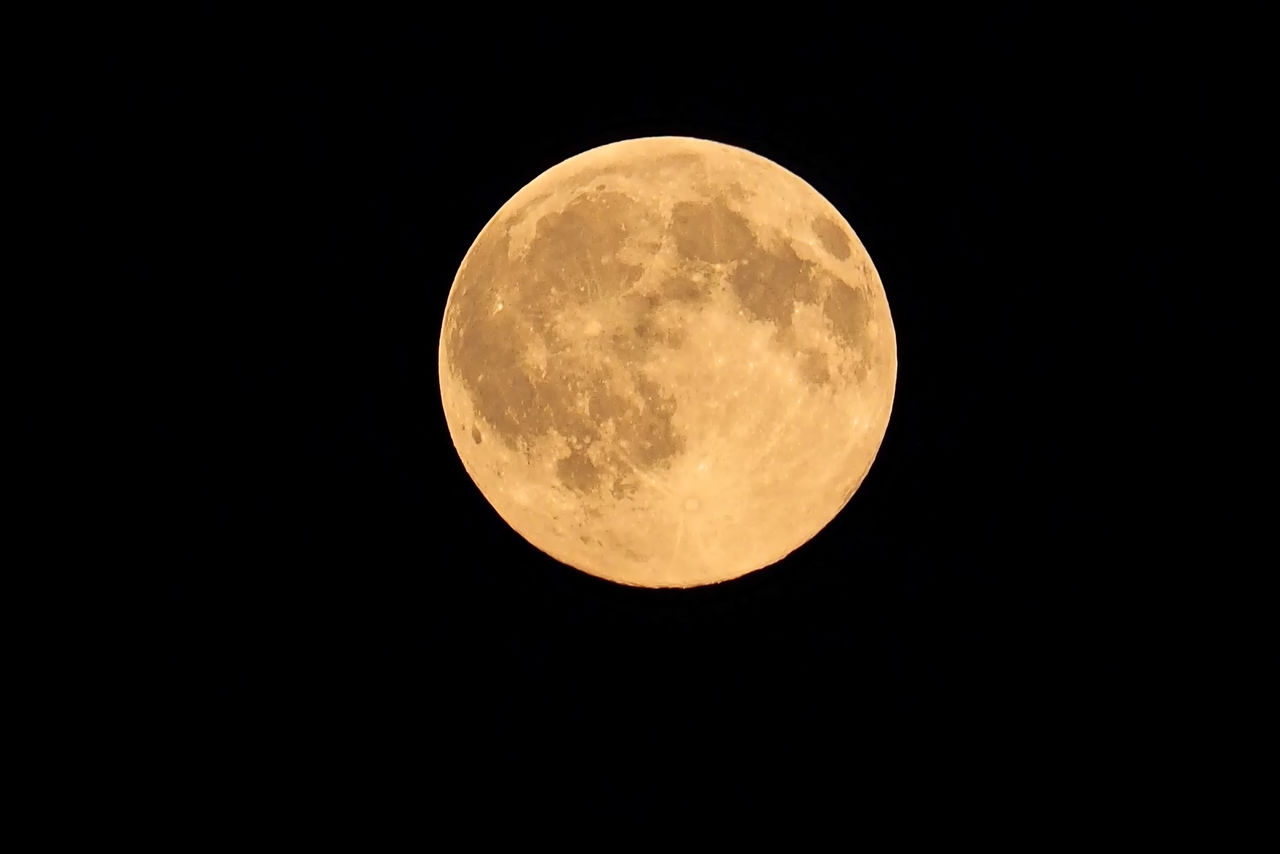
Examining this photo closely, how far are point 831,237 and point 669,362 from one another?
3.84 ft

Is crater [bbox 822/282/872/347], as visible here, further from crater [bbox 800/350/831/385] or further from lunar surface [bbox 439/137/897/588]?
crater [bbox 800/350/831/385]

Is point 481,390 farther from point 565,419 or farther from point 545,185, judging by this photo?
point 545,185

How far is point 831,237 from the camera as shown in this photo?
484 centimetres

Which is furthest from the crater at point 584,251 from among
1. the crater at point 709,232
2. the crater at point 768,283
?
the crater at point 768,283

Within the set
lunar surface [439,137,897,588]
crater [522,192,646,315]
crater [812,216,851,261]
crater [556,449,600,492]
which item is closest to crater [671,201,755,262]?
lunar surface [439,137,897,588]

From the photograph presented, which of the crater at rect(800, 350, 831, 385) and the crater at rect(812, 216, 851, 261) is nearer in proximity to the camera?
the crater at rect(800, 350, 831, 385)

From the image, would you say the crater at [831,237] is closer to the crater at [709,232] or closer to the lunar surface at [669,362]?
the lunar surface at [669,362]

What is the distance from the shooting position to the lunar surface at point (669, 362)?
432cm

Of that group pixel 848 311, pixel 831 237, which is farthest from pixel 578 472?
pixel 831 237

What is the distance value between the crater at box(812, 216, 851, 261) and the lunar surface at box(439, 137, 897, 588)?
12 mm

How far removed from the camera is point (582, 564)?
16.5 feet

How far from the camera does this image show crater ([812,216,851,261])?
477cm

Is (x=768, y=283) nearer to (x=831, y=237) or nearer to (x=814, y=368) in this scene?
(x=814, y=368)

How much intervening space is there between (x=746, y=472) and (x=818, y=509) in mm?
651
